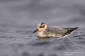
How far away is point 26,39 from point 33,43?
1.82 m

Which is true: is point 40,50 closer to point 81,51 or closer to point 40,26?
point 81,51

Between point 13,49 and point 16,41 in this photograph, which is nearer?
point 13,49

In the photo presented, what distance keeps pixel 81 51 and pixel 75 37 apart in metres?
5.65

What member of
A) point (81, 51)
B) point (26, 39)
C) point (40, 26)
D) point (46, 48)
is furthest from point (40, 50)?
point (40, 26)

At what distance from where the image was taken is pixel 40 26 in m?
27.2

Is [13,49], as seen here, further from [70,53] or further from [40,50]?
[70,53]

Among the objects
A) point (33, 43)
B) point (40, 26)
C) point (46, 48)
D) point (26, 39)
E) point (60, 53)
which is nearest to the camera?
point (60, 53)

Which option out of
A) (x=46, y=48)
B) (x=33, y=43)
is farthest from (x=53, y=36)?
(x=46, y=48)

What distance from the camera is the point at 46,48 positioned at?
21375 mm

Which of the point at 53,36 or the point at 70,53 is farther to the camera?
the point at 53,36

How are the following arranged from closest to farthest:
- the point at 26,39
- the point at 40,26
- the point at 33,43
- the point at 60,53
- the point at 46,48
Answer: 1. the point at 60,53
2. the point at 46,48
3. the point at 33,43
4. the point at 26,39
5. the point at 40,26

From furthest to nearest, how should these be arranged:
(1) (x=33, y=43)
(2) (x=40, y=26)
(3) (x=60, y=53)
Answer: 1. (2) (x=40, y=26)
2. (1) (x=33, y=43)
3. (3) (x=60, y=53)

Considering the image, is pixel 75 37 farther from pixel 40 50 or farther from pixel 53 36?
pixel 40 50

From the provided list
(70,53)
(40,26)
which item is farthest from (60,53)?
(40,26)
